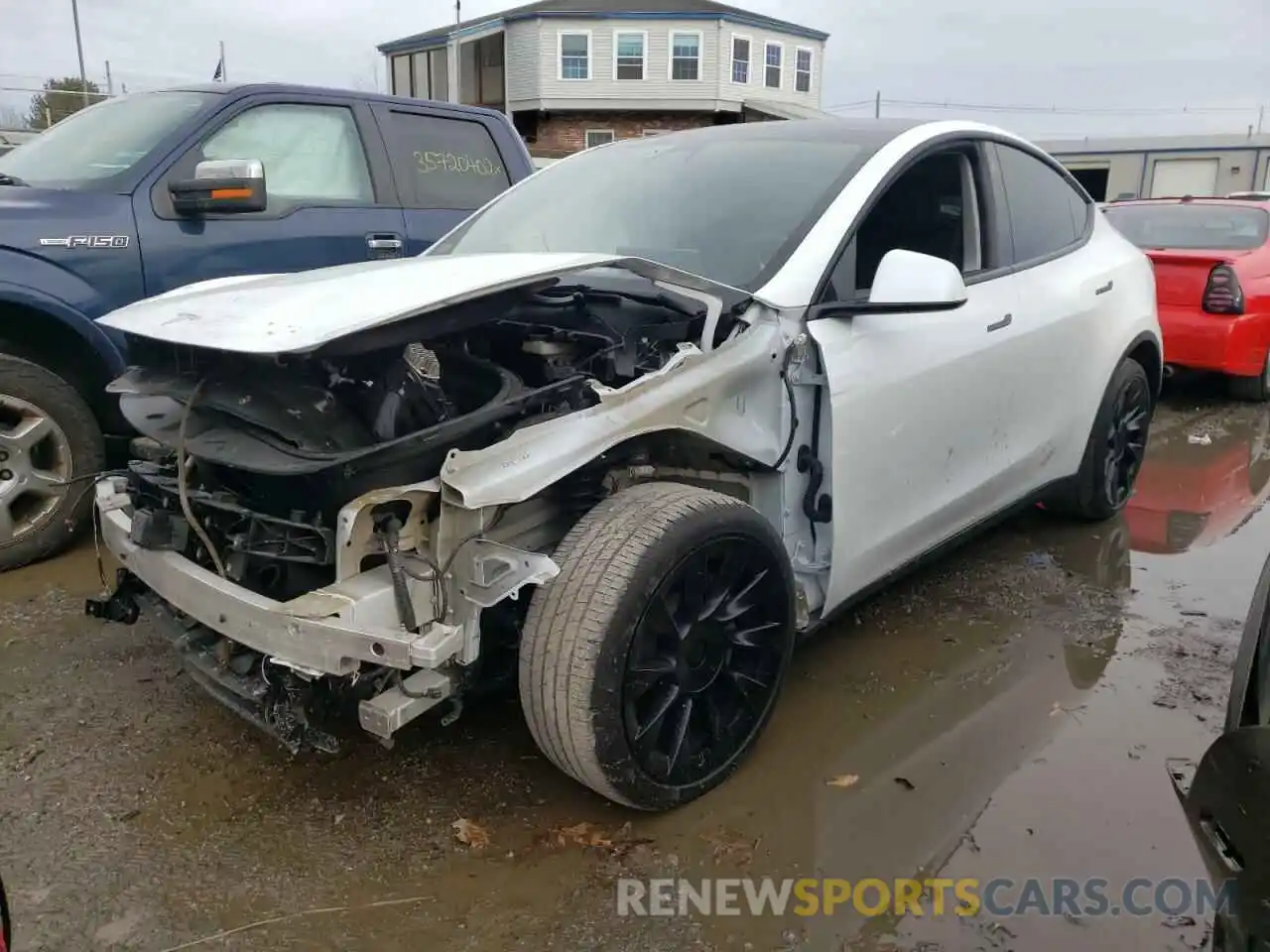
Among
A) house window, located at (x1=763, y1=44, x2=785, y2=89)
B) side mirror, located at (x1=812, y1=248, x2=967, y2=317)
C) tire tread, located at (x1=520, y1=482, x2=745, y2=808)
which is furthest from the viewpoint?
house window, located at (x1=763, y1=44, x2=785, y2=89)

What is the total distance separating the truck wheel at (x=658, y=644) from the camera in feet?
7.53

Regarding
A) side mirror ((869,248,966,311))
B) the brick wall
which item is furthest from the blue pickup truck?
the brick wall

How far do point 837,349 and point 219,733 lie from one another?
2.10 m

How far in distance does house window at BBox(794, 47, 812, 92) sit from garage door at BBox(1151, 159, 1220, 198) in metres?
11.1

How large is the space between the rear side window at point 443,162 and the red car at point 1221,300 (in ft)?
15.4

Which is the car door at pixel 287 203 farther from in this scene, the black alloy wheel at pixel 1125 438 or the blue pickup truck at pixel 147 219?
the black alloy wheel at pixel 1125 438

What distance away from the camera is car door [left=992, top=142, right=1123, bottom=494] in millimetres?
3705

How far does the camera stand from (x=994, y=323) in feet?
11.4

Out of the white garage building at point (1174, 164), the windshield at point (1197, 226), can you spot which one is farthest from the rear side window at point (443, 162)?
the white garage building at point (1174, 164)

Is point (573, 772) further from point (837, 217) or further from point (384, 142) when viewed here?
point (384, 142)

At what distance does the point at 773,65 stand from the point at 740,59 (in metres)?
1.51

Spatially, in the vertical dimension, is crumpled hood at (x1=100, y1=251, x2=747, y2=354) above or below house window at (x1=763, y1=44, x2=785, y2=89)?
below

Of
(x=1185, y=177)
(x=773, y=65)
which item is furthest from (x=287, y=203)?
(x=1185, y=177)

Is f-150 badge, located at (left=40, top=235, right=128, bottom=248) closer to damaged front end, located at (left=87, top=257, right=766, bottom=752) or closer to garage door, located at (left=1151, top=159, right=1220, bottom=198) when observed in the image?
damaged front end, located at (left=87, top=257, right=766, bottom=752)
